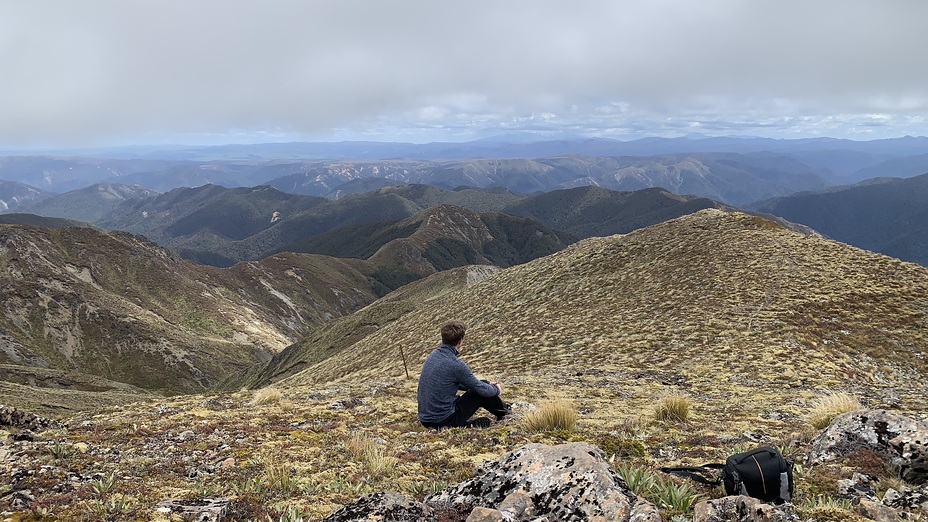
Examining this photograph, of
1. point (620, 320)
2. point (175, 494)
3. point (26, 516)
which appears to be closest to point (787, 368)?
point (620, 320)

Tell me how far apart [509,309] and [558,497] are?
33.5m

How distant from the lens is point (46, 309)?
116 metres

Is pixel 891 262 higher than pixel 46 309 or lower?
higher

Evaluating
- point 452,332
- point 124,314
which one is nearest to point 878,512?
point 452,332

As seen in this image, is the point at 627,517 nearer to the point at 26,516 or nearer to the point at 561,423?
the point at 561,423

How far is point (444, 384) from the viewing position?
10578 millimetres

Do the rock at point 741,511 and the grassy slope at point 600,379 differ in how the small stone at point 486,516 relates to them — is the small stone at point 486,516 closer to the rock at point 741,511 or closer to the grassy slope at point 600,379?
the grassy slope at point 600,379

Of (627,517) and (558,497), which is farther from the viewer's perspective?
(558,497)

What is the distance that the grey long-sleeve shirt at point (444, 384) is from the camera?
1045 cm

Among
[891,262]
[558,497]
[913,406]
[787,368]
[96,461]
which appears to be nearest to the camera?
[558,497]

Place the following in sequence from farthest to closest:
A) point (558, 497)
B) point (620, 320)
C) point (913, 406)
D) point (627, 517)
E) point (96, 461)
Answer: point (620, 320), point (913, 406), point (96, 461), point (558, 497), point (627, 517)

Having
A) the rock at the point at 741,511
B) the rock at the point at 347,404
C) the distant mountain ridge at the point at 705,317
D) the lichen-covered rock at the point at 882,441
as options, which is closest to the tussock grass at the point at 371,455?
the rock at the point at 741,511

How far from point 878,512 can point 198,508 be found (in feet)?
24.4

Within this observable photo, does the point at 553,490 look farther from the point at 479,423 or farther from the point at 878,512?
the point at 479,423
